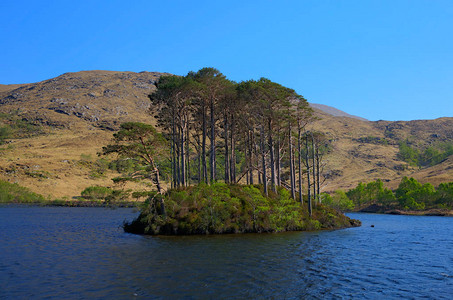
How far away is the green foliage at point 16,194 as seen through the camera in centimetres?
13238

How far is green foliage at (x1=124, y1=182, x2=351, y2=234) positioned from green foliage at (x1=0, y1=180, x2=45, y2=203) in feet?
343

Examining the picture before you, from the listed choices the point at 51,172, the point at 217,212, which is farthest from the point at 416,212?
the point at 51,172

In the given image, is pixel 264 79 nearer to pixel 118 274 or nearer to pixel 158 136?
pixel 158 136

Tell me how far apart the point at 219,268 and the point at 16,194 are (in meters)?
139

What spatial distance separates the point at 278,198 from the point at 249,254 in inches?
904

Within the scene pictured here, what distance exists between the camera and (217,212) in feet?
156

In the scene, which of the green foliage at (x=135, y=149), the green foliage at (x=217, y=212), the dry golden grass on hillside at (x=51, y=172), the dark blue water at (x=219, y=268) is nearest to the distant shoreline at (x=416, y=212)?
the green foliage at (x=217, y=212)

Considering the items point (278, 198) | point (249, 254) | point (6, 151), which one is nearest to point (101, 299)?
point (249, 254)

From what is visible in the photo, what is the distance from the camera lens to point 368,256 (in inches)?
1331

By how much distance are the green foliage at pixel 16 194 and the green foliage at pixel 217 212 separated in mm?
104521

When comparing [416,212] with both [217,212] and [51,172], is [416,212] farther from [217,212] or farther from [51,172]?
[51,172]

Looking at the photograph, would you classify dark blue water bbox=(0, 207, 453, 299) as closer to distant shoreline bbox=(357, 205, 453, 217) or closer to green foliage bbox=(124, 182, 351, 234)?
green foliage bbox=(124, 182, 351, 234)

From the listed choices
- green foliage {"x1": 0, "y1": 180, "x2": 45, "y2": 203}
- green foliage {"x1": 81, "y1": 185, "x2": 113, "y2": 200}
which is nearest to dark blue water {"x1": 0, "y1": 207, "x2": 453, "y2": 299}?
green foliage {"x1": 0, "y1": 180, "x2": 45, "y2": 203}

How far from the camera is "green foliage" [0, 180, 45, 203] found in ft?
434
